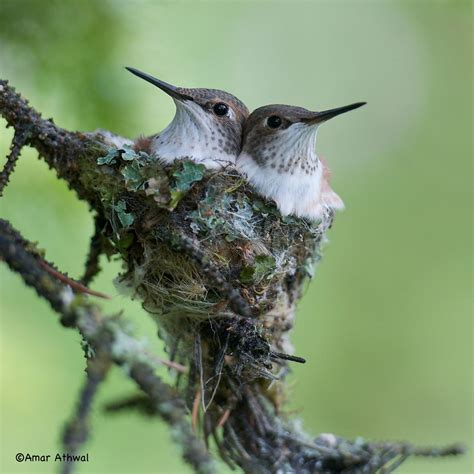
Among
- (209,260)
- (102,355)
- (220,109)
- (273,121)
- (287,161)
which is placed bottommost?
(102,355)

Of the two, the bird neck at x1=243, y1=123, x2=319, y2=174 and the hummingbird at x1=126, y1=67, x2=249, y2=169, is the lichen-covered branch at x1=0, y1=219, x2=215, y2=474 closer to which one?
the hummingbird at x1=126, y1=67, x2=249, y2=169

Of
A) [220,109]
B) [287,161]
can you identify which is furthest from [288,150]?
[220,109]

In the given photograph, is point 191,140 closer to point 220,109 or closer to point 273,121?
point 220,109

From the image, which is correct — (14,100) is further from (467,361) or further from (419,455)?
A: (467,361)

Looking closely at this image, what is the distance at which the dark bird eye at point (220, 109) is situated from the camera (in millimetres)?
4008

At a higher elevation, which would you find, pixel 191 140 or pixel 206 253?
pixel 191 140

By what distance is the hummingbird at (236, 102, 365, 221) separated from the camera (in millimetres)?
3744

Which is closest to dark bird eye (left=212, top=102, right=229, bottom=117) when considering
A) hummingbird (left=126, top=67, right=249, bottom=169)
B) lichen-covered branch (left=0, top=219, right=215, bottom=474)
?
hummingbird (left=126, top=67, right=249, bottom=169)

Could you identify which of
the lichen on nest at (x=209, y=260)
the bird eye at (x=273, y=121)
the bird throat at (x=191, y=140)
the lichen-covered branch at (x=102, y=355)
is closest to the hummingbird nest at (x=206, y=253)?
A: the lichen on nest at (x=209, y=260)

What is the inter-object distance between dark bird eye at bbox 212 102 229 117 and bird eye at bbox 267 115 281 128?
30 cm

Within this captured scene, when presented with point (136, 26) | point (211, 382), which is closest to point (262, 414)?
point (211, 382)

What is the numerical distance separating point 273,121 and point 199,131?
0.45 meters

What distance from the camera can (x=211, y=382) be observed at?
351cm

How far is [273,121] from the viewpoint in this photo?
153 inches
